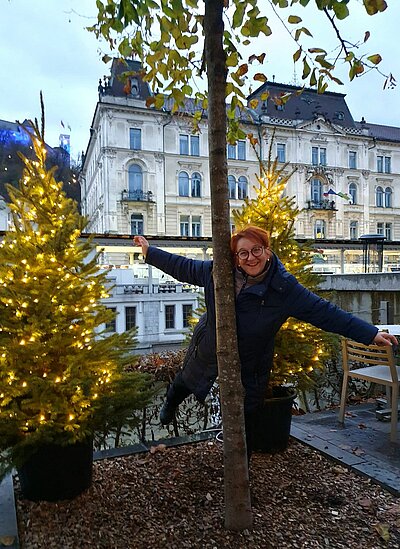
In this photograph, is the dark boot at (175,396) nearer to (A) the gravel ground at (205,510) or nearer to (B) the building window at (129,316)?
(A) the gravel ground at (205,510)

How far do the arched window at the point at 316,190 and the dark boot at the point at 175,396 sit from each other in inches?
1615

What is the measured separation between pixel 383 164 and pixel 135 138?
27.1 metres

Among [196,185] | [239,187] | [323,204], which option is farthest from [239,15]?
[323,204]

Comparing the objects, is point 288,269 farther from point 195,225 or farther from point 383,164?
point 383,164

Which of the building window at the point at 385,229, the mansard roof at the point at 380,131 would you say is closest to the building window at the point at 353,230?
the building window at the point at 385,229

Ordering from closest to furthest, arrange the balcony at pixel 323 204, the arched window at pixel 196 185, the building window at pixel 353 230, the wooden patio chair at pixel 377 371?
the wooden patio chair at pixel 377 371 → the arched window at pixel 196 185 → the balcony at pixel 323 204 → the building window at pixel 353 230

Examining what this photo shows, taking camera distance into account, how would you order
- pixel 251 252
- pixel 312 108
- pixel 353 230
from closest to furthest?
pixel 251 252 → pixel 312 108 → pixel 353 230

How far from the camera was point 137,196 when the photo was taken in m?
35.6

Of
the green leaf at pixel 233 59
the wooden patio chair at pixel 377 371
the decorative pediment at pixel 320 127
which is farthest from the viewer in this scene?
the decorative pediment at pixel 320 127

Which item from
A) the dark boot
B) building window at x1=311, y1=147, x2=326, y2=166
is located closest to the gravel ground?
the dark boot

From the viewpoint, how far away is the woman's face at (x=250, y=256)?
2607mm

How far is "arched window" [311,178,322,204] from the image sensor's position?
138 feet

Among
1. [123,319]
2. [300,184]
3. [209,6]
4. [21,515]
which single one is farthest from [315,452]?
[300,184]

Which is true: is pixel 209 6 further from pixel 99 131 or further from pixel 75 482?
pixel 99 131
